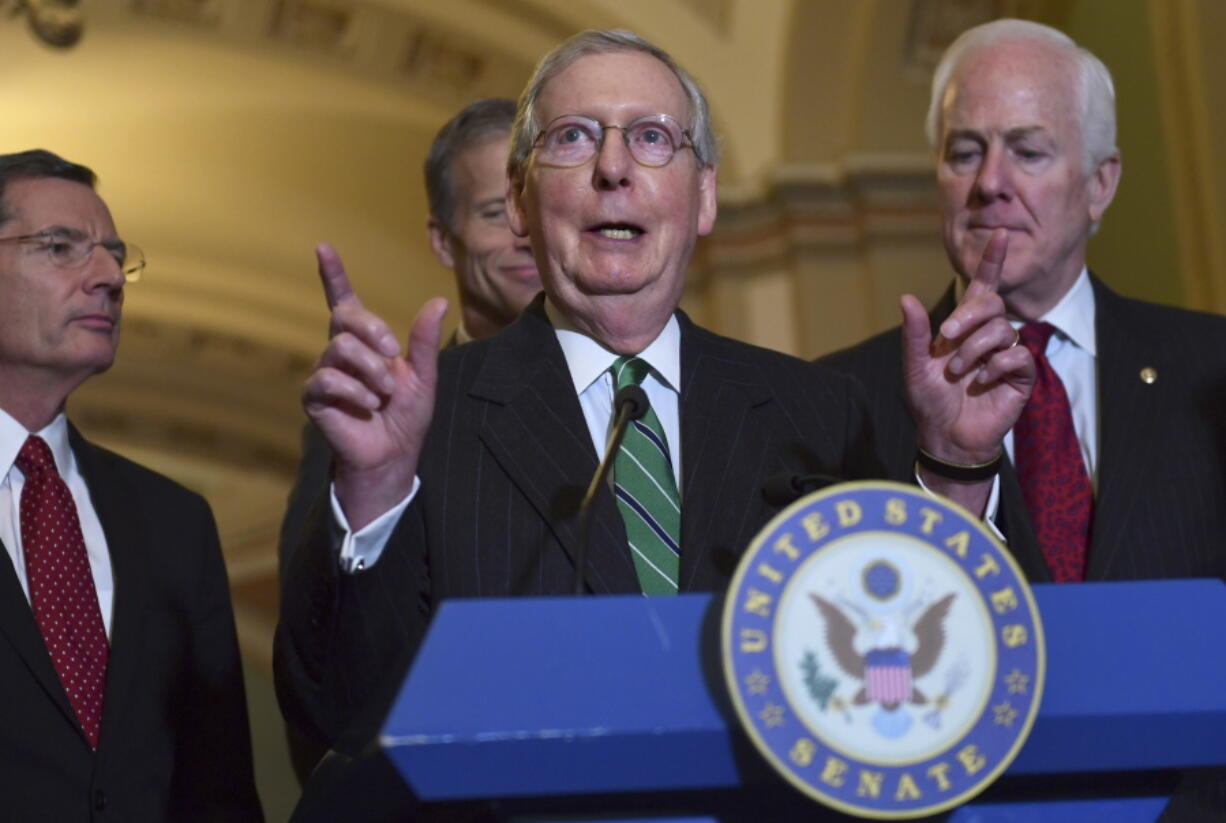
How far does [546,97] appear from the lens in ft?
7.30

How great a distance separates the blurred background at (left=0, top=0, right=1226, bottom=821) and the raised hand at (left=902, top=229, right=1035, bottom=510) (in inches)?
101

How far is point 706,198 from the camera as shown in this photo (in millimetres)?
2369

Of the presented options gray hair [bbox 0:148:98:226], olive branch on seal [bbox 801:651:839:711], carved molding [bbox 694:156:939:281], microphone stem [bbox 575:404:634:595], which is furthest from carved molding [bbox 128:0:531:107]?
olive branch on seal [bbox 801:651:839:711]

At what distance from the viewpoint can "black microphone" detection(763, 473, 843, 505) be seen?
5.73 ft

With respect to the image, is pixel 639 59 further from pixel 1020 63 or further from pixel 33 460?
pixel 33 460

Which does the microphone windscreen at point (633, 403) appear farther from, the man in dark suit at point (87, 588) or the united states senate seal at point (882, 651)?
the man in dark suit at point (87, 588)

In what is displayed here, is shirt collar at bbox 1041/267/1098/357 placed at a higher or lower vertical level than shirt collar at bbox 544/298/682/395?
higher

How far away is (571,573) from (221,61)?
7.42m

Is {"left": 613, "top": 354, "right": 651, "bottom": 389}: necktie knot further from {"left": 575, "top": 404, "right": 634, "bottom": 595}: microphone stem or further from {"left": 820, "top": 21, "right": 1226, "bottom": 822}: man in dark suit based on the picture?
{"left": 820, "top": 21, "right": 1226, "bottom": 822}: man in dark suit

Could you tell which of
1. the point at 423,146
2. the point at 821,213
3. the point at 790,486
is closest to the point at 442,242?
the point at 790,486

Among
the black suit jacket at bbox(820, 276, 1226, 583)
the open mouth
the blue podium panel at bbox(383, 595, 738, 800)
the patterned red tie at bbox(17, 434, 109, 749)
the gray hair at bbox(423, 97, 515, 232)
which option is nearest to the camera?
the blue podium panel at bbox(383, 595, 738, 800)

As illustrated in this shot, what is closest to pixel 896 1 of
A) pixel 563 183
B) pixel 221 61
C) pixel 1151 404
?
pixel 221 61

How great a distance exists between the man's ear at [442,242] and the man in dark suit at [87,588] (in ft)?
2.36

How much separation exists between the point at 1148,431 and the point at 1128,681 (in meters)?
1.24
